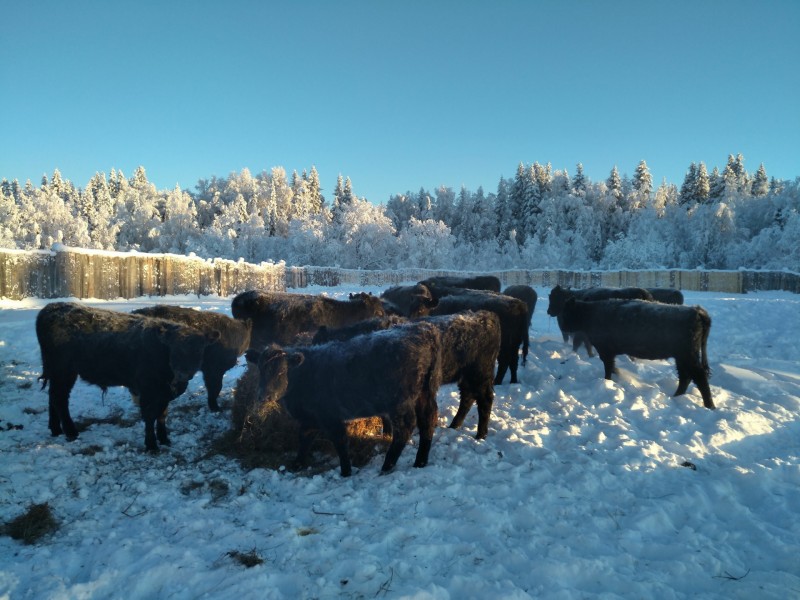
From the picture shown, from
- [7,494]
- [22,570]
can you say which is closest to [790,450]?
[22,570]

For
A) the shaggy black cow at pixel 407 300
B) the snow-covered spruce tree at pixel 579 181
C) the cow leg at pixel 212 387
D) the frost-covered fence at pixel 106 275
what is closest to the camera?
the cow leg at pixel 212 387

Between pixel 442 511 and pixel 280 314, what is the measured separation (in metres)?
6.60

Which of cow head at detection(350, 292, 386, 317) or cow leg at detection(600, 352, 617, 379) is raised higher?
cow head at detection(350, 292, 386, 317)

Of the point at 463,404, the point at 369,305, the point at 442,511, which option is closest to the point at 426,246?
the point at 369,305

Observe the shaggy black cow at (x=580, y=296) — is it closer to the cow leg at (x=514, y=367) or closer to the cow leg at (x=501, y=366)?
the cow leg at (x=514, y=367)

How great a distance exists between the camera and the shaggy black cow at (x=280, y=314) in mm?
9891

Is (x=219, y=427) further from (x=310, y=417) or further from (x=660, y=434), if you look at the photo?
(x=660, y=434)

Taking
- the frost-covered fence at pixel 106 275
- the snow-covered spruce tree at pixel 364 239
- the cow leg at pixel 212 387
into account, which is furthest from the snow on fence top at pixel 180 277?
the snow-covered spruce tree at pixel 364 239

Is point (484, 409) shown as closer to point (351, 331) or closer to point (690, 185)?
point (351, 331)

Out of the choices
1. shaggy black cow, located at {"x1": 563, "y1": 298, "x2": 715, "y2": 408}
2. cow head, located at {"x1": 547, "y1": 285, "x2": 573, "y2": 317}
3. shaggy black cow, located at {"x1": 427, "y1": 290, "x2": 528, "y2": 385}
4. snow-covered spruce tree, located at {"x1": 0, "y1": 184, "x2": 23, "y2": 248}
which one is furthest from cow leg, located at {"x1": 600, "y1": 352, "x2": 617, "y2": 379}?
snow-covered spruce tree, located at {"x1": 0, "y1": 184, "x2": 23, "y2": 248}

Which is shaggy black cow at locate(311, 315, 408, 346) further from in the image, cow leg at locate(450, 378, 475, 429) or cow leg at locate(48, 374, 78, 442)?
cow leg at locate(48, 374, 78, 442)

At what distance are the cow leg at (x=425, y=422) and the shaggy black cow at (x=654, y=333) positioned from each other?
5178mm

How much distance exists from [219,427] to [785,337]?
66.3 ft

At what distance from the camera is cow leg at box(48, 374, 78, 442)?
6160 millimetres
